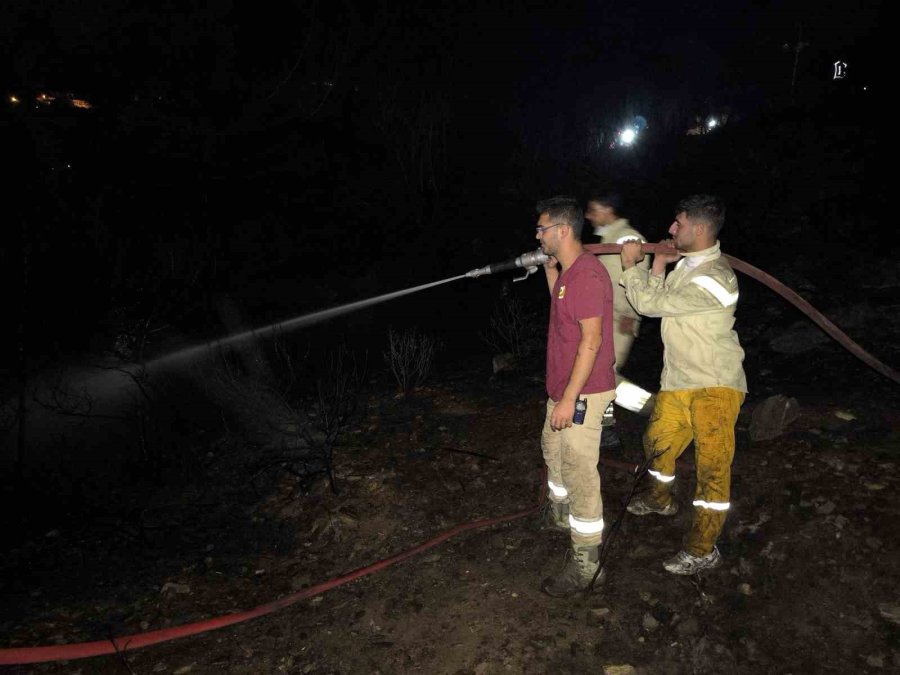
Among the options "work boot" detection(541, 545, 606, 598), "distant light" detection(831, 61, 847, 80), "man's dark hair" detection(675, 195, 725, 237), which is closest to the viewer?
"man's dark hair" detection(675, 195, 725, 237)

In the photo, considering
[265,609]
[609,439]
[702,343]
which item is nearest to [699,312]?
[702,343]

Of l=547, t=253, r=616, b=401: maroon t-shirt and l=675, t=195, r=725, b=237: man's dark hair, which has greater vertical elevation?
l=675, t=195, r=725, b=237: man's dark hair

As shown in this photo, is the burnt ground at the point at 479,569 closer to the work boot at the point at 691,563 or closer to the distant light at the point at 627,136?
the work boot at the point at 691,563

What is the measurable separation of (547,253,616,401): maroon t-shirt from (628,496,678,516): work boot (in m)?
1.28

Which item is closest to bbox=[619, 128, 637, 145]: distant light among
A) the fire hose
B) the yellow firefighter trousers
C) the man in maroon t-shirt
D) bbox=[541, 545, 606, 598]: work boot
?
the fire hose

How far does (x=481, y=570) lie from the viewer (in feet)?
11.6

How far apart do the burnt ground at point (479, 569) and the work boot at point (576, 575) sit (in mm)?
71

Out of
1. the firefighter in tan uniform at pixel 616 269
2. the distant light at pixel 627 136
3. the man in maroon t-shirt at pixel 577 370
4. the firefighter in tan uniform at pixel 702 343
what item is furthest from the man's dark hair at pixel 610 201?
the distant light at pixel 627 136

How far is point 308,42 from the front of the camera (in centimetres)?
982

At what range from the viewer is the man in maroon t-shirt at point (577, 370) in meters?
2.80

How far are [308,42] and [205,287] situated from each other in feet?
17.6

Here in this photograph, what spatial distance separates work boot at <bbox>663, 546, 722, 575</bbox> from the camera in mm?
3182

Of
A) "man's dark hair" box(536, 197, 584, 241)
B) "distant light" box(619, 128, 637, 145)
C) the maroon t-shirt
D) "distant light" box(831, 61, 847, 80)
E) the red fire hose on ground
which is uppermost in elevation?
"distant light" box(831, 61, 847, 80)

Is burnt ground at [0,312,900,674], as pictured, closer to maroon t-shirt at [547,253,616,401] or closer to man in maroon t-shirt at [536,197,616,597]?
man in maroon t-shirt at [536,197,616,597]
